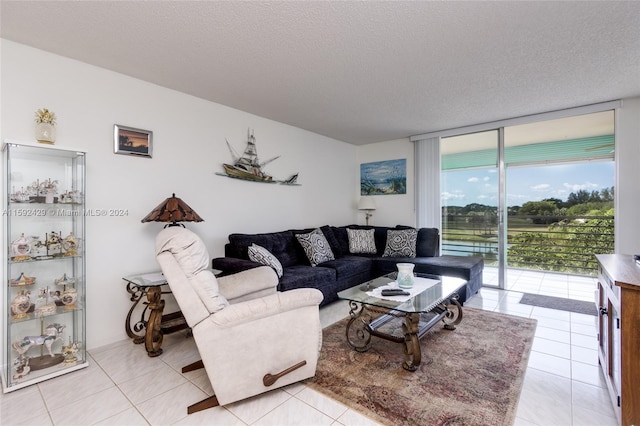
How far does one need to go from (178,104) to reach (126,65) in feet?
1.98

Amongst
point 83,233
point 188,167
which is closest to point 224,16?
point 188,167

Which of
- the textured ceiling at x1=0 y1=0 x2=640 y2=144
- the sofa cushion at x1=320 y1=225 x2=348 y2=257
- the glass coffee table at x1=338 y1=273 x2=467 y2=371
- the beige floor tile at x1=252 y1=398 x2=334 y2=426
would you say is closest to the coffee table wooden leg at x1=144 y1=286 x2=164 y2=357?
the beige floor tile at x1=252 y1=398 x2=334 y2=426

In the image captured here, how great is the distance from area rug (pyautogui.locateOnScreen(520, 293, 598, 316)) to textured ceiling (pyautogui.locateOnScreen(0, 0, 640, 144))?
2.40m

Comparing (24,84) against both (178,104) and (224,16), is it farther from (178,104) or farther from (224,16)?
(224,16)

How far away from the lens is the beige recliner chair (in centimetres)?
167

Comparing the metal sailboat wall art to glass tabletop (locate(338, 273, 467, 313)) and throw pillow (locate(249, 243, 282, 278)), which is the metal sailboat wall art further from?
glass tabletop (locate(338, 273, 467, 313))

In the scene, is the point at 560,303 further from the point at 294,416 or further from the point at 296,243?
the point at 294,416

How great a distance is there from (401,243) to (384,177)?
1.49 meters

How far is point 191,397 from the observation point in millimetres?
1867

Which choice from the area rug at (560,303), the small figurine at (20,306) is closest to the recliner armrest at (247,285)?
the small figurine at (20,306)

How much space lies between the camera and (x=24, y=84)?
7.34ft

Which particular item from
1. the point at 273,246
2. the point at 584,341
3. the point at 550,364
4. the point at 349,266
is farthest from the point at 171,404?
the point at 584,341

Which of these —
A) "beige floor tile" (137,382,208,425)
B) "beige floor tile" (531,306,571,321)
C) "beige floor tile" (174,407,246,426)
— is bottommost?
"beige floor tile" (137,382,208,425)

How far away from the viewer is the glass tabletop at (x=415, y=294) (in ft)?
7.30
